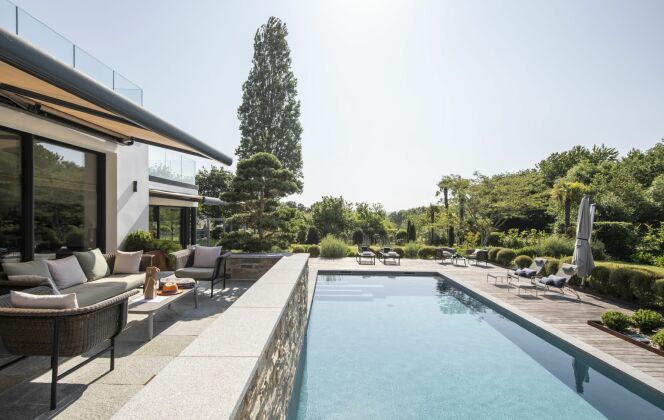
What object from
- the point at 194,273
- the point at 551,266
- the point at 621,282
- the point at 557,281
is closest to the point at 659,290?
the point at 621,282

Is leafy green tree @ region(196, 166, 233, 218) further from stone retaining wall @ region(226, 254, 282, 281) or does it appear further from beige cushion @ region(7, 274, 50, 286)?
beige cushion @ region(7, 274, 50, 286)

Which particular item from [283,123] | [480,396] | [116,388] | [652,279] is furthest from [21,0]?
[283,123]

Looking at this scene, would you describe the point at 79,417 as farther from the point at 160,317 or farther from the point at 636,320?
the point at 636,320

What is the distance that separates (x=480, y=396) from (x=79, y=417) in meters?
4.29

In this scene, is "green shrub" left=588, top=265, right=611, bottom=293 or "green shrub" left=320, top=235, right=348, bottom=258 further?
"green shrub" left=320, top=235, right=348, bottom=258

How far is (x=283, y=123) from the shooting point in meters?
26.6

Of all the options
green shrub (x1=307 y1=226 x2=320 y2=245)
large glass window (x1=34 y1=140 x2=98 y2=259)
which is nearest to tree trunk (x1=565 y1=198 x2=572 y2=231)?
green shrub (x1=307 y1=226 x2=320 y2=245)

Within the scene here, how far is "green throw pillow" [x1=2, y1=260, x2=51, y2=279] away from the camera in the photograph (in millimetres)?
4762

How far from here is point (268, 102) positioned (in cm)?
2628

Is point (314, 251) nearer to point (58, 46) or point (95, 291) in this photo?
point (95, 291)

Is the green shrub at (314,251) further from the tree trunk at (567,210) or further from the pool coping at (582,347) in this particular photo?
the tree trunk at (567,210)

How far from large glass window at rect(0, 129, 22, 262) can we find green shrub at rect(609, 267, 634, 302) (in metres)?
12.7

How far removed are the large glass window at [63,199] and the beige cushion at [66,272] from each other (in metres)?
1.45

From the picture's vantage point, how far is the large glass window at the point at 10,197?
582 centimetres
